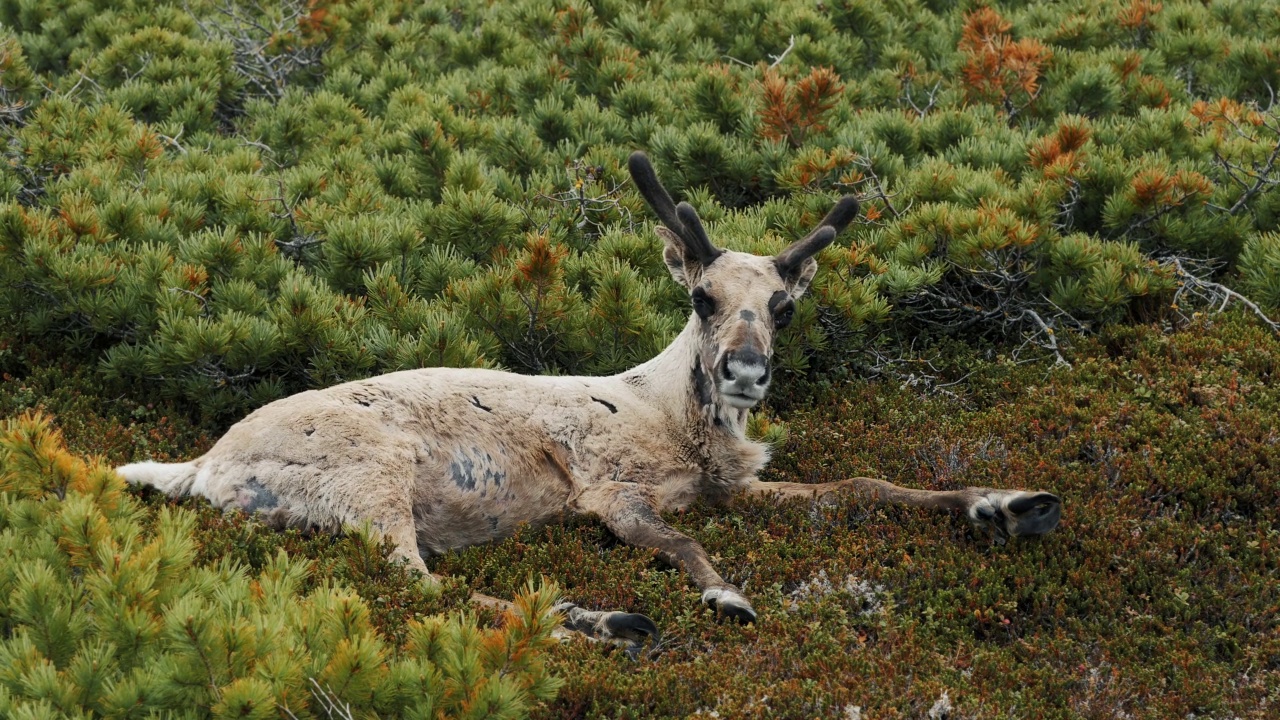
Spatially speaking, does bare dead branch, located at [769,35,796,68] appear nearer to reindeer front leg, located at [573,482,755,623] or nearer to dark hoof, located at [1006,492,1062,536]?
reindeer front leg, located at [573,482,755,623]

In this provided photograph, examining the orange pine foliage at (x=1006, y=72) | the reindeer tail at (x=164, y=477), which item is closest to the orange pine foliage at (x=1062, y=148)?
the orange pine foliage at (x=1006, y=72)

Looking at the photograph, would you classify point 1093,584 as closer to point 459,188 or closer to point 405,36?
point 459,188

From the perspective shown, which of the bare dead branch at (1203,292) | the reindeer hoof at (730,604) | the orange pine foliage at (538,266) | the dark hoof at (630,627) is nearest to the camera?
the dark hoof at (630,627)

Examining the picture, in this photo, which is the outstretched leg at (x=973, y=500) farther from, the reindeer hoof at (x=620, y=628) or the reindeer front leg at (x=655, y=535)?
the reindeer hoof at (x=620, y=628)

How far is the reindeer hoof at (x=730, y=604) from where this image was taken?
598cm

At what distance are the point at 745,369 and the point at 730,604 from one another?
1270 millimetres

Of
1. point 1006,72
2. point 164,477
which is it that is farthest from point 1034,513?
point 1006,72

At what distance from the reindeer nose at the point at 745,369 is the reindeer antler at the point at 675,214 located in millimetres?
1127

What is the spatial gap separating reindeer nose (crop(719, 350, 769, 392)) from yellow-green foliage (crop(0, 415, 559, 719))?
8.29 ft

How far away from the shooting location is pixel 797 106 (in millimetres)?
11227

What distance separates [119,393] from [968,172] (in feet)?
22.9

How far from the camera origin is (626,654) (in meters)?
5.56

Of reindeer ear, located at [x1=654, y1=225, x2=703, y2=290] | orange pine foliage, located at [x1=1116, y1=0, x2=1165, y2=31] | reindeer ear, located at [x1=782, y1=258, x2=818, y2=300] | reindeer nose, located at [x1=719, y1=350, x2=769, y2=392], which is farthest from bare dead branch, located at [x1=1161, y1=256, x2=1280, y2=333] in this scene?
orange pine foliage, located at [x1=1116, y1=0, x2=1165, y2=31]

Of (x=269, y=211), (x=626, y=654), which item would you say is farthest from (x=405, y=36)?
(x=626, y=654)
